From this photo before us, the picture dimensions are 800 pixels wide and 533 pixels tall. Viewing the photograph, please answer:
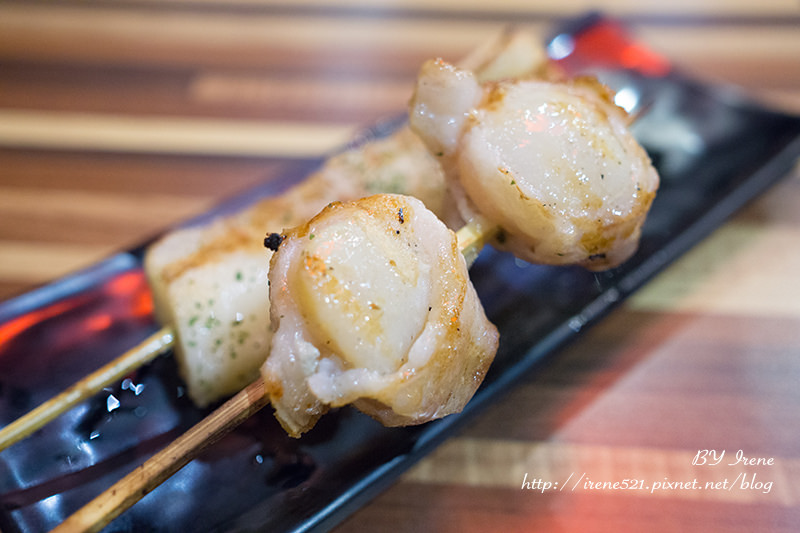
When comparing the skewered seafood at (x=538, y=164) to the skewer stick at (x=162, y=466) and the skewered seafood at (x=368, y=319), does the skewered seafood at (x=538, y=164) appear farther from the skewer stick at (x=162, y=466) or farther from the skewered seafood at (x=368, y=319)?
the skewer stick at (x=162, y=466)

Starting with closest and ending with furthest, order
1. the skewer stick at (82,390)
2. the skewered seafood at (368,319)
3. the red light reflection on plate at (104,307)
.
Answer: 1. the skewered seafood at (368,319)
2. the skewer stick at (82,390)
3. the red light reflection on plate at (104,307)

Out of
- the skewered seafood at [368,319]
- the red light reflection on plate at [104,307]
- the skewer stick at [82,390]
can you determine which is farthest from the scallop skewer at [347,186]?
the skewered seafood at [368,319]

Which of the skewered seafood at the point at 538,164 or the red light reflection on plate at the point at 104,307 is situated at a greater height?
the red light reflection on plate at the point at 104,307

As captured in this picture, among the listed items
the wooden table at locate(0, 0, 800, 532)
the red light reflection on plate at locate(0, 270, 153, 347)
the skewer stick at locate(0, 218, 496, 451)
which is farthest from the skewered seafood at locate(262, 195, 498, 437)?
the red light reflection on plate at locate(0, 270, 153, 347)

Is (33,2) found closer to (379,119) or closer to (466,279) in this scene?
(379,119)

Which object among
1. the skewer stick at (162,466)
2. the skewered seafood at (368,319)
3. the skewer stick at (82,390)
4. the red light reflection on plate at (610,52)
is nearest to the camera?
the skewer stick at (162,466)

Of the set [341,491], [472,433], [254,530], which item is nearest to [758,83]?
[472,433]

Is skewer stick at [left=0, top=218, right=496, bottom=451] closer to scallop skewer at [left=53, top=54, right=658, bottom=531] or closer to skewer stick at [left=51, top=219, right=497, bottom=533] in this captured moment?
scallop skewer at [left=53, top=54, right=658, bottom=531]

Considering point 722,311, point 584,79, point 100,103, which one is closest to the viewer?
point 584,79
